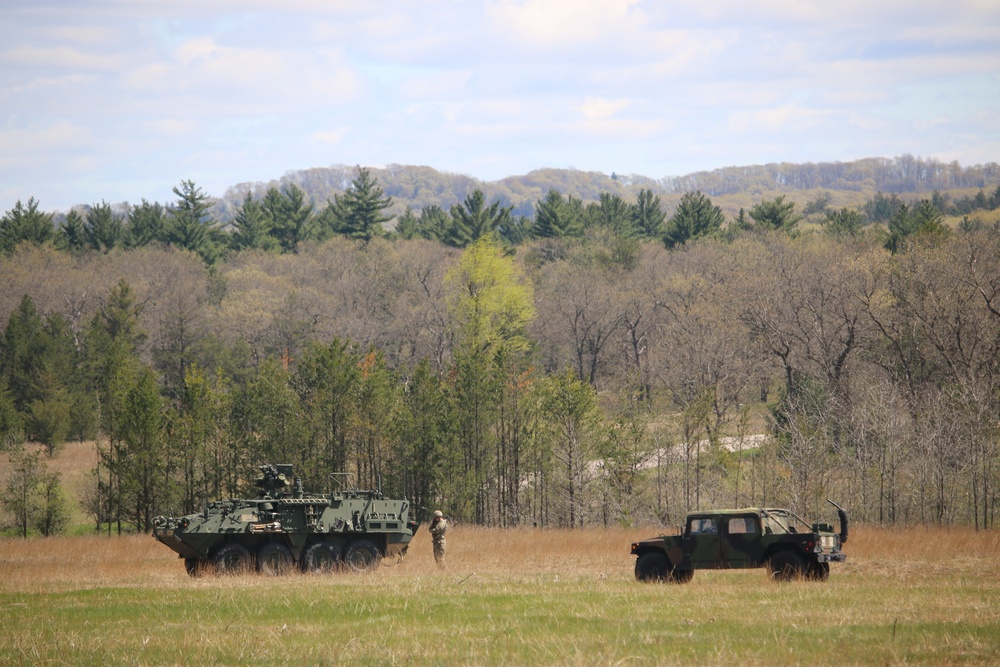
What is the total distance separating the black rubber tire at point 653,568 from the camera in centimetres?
2188

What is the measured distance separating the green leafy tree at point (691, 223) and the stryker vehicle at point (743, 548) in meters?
70.9

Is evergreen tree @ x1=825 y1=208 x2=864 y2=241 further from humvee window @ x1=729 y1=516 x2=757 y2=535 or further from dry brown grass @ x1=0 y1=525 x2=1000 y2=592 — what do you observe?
humvee window @ x1=729 y1=516 x2=757 y2=535

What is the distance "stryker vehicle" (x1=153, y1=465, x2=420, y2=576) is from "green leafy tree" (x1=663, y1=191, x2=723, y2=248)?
6823 cm

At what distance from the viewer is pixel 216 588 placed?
21.5 metres

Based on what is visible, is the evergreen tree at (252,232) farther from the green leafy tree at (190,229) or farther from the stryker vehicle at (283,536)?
the stryker vehicle at (283,536)

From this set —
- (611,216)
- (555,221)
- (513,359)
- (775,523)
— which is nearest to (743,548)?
(775,523)

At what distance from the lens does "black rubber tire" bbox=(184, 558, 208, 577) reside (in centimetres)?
2566

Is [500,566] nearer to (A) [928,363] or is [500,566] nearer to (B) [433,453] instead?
(B) [433,453]

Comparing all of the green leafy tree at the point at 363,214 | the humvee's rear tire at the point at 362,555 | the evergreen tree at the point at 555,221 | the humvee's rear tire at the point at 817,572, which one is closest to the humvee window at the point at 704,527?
the humvee's rear tire at the point at 817,572

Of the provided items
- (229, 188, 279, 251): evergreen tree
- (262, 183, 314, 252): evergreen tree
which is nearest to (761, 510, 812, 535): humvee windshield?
(229, 188, 279, 251): evergreen tree

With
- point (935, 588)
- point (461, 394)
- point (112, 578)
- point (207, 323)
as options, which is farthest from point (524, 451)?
point (207, 323)

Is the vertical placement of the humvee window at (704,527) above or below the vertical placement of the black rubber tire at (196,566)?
above

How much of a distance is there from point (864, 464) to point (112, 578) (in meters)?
26.2

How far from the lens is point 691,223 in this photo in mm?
92438
